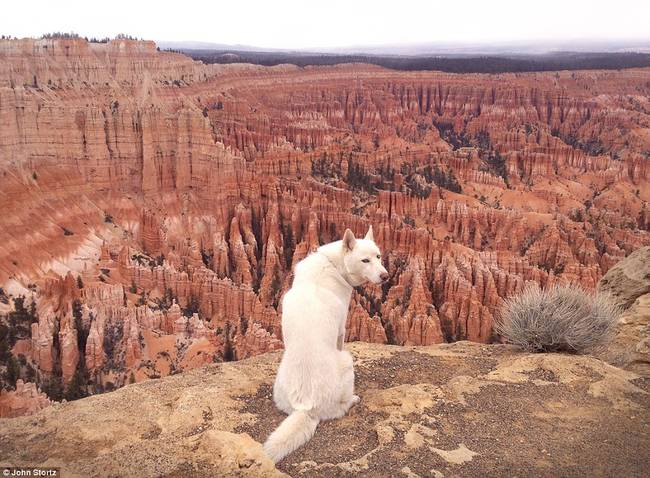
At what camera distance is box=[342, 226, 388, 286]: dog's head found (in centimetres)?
557

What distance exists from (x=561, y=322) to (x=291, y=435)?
174 inches

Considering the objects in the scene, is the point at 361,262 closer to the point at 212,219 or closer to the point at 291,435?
the point at 291,435

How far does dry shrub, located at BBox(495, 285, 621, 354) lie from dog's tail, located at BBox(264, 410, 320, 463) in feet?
12.8

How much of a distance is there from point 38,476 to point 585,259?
34.4 metres

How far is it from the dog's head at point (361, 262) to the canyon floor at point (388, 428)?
1.32 metres

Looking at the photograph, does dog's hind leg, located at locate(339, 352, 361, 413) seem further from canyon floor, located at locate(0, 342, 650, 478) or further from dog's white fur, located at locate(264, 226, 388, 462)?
canyon floor, located at locate(0, 342, 650, 478)

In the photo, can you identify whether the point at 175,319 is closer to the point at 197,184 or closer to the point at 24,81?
the point at 197,184

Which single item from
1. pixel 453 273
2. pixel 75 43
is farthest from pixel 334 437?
pixel 75 43

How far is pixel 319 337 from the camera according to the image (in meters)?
5.29

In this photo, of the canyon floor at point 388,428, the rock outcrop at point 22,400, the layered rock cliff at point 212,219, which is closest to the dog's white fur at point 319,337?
the canyon floor at point 388,428

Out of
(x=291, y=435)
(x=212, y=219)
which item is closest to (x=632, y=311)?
(x=291, y=435)

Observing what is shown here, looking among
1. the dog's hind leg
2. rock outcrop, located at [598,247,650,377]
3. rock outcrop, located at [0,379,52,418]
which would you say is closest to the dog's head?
the dog's hind leg

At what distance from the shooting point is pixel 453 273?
2947 cm

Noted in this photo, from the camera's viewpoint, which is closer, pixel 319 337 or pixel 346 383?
pixel 319 337
